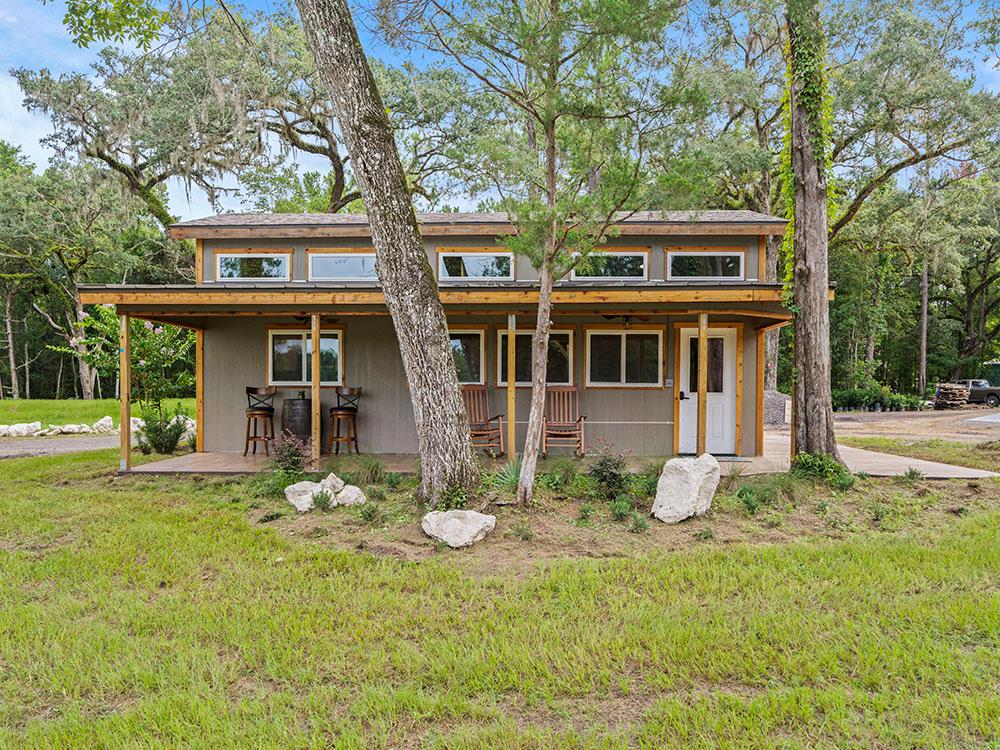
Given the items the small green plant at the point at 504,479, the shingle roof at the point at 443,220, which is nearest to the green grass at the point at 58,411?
the shingle roof at the point at 443,220

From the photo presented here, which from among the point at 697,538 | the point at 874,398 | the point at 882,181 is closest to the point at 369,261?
the point at 697,538

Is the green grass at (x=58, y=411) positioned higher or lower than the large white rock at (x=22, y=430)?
higher

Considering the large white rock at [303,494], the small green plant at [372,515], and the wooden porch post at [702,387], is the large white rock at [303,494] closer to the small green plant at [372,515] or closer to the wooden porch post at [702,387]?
the small green plant at [372,515]

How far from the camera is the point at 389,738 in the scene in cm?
209

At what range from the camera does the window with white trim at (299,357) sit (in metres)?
8.62

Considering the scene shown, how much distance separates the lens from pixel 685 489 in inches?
192

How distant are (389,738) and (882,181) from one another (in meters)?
18.0

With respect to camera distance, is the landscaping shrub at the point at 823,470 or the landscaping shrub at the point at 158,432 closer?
the landscaping shrub at the point at 823,470

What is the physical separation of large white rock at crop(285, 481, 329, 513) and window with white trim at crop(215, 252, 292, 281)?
4682 mm

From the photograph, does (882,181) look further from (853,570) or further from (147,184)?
(147,184)

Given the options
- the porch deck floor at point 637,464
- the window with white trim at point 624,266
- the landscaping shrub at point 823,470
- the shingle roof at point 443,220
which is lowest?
the porch deck floor at point 637,464

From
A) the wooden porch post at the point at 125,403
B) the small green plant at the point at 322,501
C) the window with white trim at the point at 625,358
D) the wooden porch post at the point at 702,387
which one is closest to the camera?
the small green plant at the point at 322,501

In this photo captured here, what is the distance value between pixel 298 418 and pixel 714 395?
604 centimetres

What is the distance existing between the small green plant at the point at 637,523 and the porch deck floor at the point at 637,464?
1.69 metres
